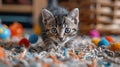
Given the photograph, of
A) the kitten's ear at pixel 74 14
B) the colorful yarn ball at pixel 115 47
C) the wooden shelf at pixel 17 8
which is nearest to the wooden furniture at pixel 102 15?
the wooden shelf at pixel 17 8

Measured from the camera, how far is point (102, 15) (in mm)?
2748

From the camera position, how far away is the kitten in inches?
56.0

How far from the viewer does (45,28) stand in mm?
1520

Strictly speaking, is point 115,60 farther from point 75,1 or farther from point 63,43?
point 75,1

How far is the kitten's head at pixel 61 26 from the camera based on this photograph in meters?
1.42

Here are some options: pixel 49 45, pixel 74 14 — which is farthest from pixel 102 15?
pixel 49 45

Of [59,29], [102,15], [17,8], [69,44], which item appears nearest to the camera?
[59,29]

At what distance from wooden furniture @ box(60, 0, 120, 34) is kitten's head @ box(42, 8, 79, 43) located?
121 cm

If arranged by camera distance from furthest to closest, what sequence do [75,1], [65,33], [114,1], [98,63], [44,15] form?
[75,1], [114,1], [44,15], [65,33], [98,63]

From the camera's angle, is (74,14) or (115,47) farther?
(74,14)

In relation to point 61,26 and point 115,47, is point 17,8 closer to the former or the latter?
point 61,26

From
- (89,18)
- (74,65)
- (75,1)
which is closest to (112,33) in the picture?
(89,18)

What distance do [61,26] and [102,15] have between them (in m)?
1.40

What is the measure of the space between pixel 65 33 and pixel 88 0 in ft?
4.43
